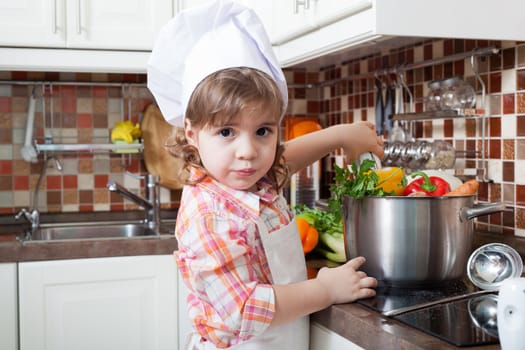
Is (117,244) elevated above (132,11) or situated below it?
below

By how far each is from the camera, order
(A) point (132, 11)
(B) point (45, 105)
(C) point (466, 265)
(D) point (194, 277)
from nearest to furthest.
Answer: (D) point (194, 277)
(C) point (466, 265)
(A) point (132, 11)
(B) point (45, 105)

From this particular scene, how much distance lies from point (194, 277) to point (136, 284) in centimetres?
100

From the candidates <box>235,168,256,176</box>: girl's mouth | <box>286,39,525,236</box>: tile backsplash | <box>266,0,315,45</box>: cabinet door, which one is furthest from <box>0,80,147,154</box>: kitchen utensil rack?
<box>235,168,256,176</box>: girl's mouth

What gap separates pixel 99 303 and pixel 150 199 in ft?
1.74

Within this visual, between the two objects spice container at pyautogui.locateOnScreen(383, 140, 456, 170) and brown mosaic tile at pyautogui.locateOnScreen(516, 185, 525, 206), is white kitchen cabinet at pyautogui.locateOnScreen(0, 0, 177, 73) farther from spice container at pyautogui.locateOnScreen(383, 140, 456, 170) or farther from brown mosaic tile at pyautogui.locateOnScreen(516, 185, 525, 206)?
brown mosaic tile at pyautogui.locateOnScreen(516, 185, 525, 206)

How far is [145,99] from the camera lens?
102 inches

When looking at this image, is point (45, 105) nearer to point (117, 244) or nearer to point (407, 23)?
point (117, 244)

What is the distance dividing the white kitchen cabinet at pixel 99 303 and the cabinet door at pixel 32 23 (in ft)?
2.20

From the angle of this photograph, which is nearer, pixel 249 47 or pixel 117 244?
pixel 249 47

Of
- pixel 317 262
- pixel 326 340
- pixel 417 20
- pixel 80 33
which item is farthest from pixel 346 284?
pixel 80 33

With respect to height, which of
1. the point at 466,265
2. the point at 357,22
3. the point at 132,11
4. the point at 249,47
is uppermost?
the point at 132,11

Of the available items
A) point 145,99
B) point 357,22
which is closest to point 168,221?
point 145,99

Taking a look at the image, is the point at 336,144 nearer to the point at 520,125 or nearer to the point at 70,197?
the point at 520,125

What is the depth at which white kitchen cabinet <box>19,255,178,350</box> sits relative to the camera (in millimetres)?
1969
